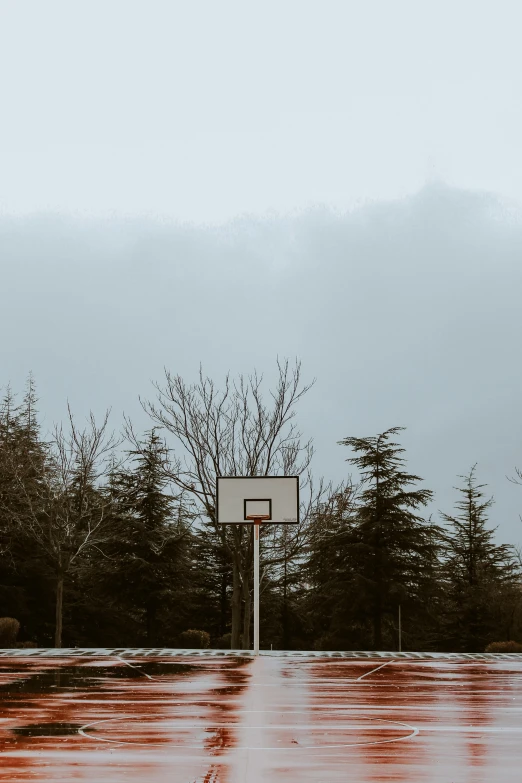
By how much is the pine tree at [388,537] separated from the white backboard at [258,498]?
59.5 ft

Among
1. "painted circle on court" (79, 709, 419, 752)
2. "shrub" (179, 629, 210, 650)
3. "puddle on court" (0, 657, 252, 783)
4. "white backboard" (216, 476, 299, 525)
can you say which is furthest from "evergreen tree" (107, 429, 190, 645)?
"painted circle on court" (79, 709, 419, 752)

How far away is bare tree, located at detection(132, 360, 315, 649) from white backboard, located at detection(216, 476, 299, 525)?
842 cm

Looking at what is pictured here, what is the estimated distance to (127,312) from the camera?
5191cm

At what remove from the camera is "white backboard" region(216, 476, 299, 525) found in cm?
1488

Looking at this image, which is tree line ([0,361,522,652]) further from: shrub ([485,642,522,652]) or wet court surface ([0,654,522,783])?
wet court surface ([0,654,522,783])

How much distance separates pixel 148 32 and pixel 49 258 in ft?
114

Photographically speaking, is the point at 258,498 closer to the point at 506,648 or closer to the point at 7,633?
the point at 7,633

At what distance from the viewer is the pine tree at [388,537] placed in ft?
107

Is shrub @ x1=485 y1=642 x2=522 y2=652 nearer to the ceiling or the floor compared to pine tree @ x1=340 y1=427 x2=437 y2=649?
nearer to the floor

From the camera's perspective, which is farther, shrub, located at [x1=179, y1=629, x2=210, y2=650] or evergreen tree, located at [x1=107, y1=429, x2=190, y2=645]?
evergreen tree, located at [x1=107, y1=429, x2=190, y2=645]

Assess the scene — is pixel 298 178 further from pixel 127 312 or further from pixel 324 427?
pixel 127 312

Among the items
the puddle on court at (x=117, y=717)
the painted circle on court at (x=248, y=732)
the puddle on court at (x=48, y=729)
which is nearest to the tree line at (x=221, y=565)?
the puddle on court at (x=117, y=717)

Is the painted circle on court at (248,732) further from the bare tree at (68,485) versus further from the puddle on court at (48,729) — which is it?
the bare tree at (68,485)

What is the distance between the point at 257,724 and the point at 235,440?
17.2 meters
